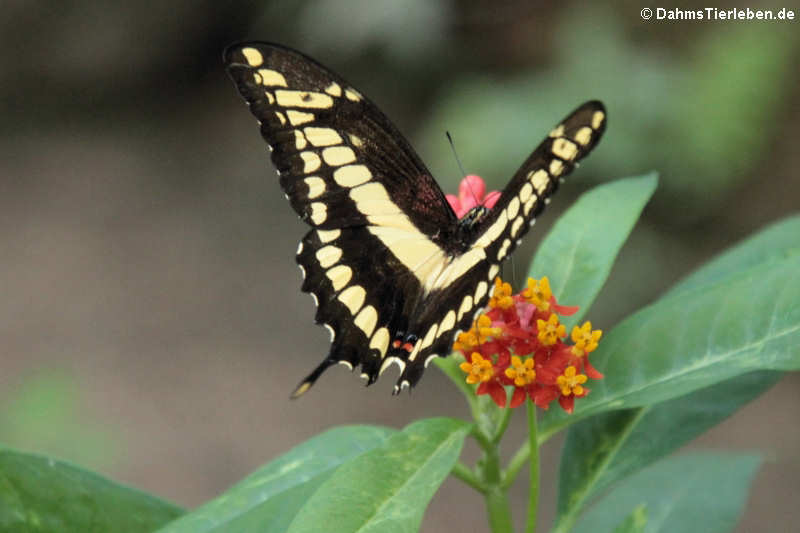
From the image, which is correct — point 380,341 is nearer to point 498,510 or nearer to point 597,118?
point 498,510

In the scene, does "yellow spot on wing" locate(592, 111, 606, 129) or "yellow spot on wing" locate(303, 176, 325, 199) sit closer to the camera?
"yellow spot on wing" locate(592, 111, 606, 129)

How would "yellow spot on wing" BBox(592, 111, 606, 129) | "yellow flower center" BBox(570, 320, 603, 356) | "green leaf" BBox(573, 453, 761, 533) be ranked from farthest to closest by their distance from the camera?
"green leaf" BBox(573, 453, 761, 533)
"yellow spot on wing" BBox(592, 111, 606, 129)
"yellow flower center" BBox(570, 320, 603, 356)

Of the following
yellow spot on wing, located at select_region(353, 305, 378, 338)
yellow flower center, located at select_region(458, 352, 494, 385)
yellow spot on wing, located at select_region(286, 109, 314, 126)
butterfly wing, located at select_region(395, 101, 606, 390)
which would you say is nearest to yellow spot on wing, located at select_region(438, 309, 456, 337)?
butterfly wing, located at select_region(395, 101, 606, 390)

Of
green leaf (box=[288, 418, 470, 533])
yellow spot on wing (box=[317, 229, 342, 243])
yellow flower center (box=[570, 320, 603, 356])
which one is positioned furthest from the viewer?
yellow spot on wing (box=[317, 229, 342, 243])

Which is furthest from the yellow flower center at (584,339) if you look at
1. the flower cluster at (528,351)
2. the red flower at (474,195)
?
the red flower at (474,195)

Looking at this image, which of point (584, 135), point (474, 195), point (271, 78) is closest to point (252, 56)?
point (271, 78)

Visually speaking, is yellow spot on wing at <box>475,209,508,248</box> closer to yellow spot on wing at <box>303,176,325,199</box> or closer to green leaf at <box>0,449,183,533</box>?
yellow spot on wing at <box>303,176,325,199</box>

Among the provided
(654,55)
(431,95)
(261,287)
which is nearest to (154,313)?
(261,287)
